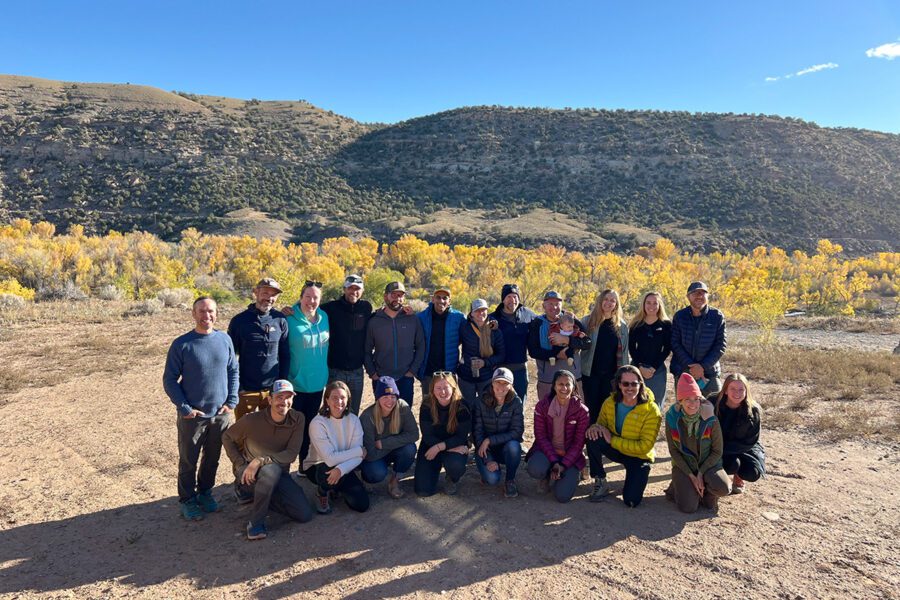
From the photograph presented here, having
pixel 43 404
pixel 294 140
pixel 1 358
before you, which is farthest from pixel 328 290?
pixel 294 140

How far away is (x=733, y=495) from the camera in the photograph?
178 inches

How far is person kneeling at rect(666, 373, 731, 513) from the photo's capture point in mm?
4152

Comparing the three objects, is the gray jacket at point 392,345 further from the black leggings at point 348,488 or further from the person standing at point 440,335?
the black leggings at point 348,488

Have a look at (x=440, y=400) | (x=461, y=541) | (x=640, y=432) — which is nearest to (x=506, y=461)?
(x=440, y=400)

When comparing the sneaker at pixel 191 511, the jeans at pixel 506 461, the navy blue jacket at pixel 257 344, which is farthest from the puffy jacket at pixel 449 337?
the sneaker at pixel 191 511

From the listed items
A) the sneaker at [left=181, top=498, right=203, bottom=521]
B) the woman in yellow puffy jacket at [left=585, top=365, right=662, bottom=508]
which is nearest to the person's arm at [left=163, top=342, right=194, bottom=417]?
the sneaker at [left=181, top=498, right=203, bottom=521]

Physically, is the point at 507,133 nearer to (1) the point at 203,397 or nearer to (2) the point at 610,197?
(2) the point at 610,197

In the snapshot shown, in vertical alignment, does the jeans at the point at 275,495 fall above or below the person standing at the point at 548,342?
below

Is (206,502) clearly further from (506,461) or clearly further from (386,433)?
(506,461)

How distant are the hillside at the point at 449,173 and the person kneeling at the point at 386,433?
37245mm

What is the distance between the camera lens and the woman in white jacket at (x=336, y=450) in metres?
4.15

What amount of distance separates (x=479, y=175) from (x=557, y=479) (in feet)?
180

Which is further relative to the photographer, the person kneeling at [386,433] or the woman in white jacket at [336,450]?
the person kneeling at [386,433]

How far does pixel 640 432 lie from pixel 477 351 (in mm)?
1627
